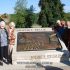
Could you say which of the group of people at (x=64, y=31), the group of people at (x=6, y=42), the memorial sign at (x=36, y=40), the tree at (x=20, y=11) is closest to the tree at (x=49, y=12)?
the tree at (x=20, y=11)

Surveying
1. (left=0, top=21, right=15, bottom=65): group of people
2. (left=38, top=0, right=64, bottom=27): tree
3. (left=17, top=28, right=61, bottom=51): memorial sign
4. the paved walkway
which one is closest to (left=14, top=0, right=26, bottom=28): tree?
(left=38, top=0, right=64, bottom=27): tree

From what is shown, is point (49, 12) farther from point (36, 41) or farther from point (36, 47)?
point (36, 47)

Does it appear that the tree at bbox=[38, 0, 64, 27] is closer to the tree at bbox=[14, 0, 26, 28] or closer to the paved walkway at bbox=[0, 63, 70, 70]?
the tree at bbox=[14, 0, 26, 28]

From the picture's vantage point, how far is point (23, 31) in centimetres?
884

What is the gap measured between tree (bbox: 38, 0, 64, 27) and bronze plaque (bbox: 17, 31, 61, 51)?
57.2ft

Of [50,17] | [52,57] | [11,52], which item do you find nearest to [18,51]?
[11,52]

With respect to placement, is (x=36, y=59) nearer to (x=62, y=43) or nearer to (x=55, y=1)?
(x=62, y=43)

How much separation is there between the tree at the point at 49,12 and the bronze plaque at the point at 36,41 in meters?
17.4

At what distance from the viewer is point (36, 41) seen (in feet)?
27.3

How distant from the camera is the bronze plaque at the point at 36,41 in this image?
8.12 meters

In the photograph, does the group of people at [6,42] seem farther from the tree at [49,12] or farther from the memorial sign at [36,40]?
the tree at [49,12]

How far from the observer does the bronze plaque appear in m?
8.12

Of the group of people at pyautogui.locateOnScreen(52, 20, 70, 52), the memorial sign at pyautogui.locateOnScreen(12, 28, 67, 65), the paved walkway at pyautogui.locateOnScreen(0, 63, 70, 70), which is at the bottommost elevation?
the paved walkway at pyautogui.locateOnScreen(0, 63, 70, 70)

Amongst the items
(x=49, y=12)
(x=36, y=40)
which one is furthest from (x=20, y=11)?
(x=36, y=40)
